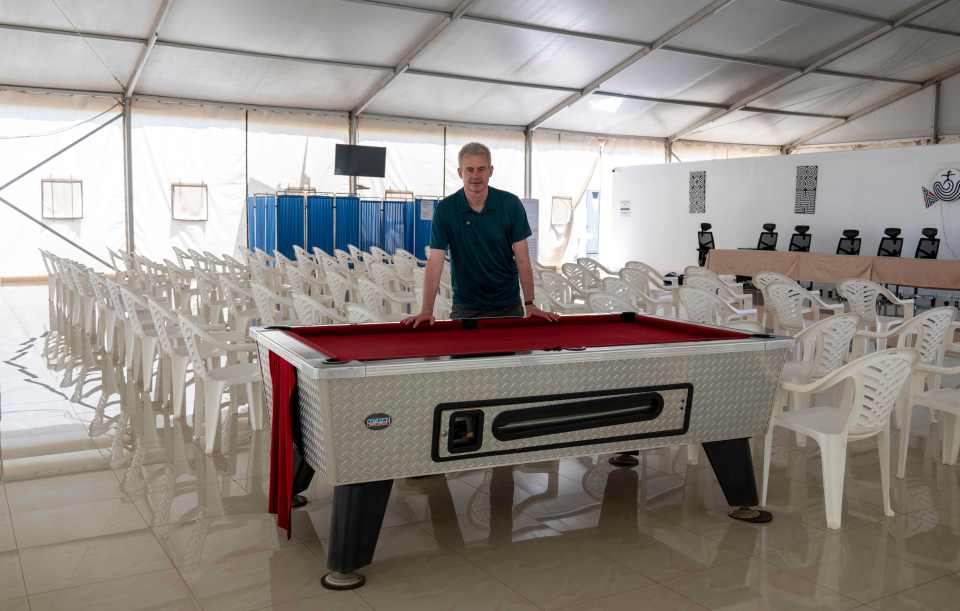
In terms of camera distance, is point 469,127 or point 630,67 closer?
point 630,67

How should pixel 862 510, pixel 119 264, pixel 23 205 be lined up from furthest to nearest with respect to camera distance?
pixel 119 264 → pixel 23 205 → pixel 862 510

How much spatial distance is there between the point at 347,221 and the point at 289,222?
1012mm

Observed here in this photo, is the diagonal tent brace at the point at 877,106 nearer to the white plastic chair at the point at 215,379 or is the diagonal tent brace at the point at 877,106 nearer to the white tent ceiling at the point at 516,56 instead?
the white tent ceiling at the point at 516,56

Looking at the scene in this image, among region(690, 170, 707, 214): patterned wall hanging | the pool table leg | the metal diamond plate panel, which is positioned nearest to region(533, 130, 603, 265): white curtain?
region(690, 170, 707, 214): patterned wall hanging

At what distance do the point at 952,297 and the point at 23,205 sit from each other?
15732 millimetres

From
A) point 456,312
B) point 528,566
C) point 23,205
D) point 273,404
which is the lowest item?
point 528,566

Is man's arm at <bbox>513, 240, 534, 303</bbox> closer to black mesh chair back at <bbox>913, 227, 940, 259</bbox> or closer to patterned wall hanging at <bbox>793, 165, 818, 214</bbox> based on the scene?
black mesh chair back at <bbox>913, 227, 940, 259</bbox>

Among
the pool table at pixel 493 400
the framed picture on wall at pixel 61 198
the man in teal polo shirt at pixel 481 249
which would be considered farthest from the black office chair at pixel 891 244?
the framed picture on wall at pixel 61 198

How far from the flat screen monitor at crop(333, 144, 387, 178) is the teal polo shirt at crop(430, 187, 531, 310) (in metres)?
11.1

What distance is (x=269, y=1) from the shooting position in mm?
11336

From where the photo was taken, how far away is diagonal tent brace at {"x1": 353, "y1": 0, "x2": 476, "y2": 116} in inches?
481

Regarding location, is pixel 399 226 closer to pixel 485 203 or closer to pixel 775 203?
pixel 775 203

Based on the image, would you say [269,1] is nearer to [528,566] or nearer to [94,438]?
[94,438]

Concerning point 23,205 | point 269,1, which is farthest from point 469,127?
point 23,205
